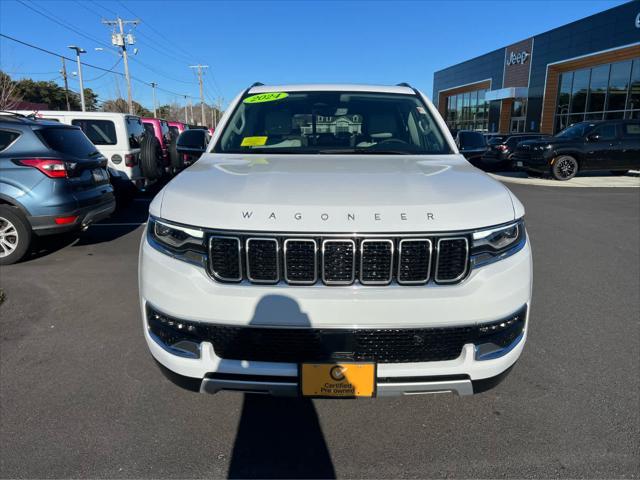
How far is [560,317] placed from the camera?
402cm

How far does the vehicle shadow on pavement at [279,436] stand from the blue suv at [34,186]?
406 cm

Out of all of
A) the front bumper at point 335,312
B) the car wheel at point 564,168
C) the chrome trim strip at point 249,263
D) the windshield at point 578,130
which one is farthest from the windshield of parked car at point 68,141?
the windshield at point 578,130

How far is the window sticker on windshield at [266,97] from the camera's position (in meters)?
3.76

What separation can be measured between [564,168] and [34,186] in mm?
14983

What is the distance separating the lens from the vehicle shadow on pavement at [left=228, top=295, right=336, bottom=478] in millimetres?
1966

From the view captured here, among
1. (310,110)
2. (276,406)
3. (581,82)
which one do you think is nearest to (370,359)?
(276,406)

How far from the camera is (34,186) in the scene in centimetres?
538

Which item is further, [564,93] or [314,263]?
[564,93]

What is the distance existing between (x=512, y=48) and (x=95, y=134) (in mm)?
35265

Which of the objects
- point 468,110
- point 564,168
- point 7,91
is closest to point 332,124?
point 564,168

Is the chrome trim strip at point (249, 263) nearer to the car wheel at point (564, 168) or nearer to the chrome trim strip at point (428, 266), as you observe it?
the chrome trim strip at point (428, 266)

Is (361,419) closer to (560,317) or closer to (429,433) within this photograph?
(429,433)

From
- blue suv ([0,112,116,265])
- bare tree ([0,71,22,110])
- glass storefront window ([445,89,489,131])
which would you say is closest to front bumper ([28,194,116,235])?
blue suv ([0,112,116,265])

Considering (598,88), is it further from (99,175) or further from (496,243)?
(496,243)
